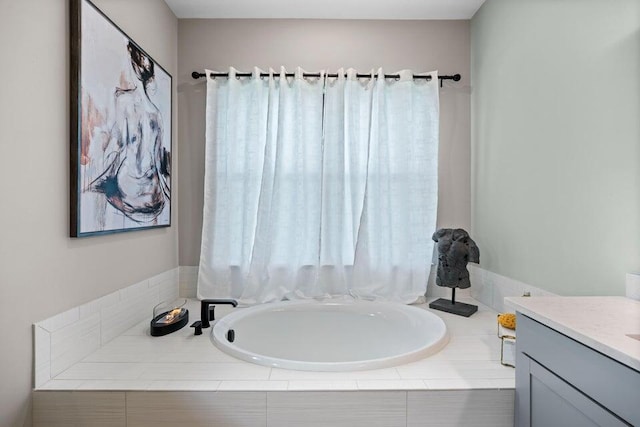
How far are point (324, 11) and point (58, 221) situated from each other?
1.98 meters

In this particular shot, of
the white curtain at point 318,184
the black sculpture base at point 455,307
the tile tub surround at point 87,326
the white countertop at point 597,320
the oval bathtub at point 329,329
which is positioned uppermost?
the white curtain at point 318,184

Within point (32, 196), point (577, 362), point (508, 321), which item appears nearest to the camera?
point (577, 362)

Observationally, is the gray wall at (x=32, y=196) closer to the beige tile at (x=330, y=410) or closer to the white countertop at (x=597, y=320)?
the beige tile at (x=330, y=410)

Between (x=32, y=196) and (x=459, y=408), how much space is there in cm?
168

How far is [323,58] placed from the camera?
2.35 meters

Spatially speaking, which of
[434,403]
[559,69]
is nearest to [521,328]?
[434,403]

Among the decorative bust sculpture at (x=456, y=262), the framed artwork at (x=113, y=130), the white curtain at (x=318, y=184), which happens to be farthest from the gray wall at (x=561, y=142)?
the framed artwork at (x=113, y=130)

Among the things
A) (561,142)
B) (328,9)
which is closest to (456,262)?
(561,142)

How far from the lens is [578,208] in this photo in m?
1.41

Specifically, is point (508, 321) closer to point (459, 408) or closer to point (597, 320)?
point (459, 408)

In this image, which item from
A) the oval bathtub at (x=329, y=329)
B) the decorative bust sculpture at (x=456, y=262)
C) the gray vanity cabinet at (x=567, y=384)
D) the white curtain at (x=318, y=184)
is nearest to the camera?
the gray vanity cabinet at (x=567, y=384)

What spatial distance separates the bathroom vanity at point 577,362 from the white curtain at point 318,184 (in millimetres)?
1177

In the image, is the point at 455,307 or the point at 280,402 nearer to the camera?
the point at 280,402

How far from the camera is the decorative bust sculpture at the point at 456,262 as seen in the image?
6.75 feet
